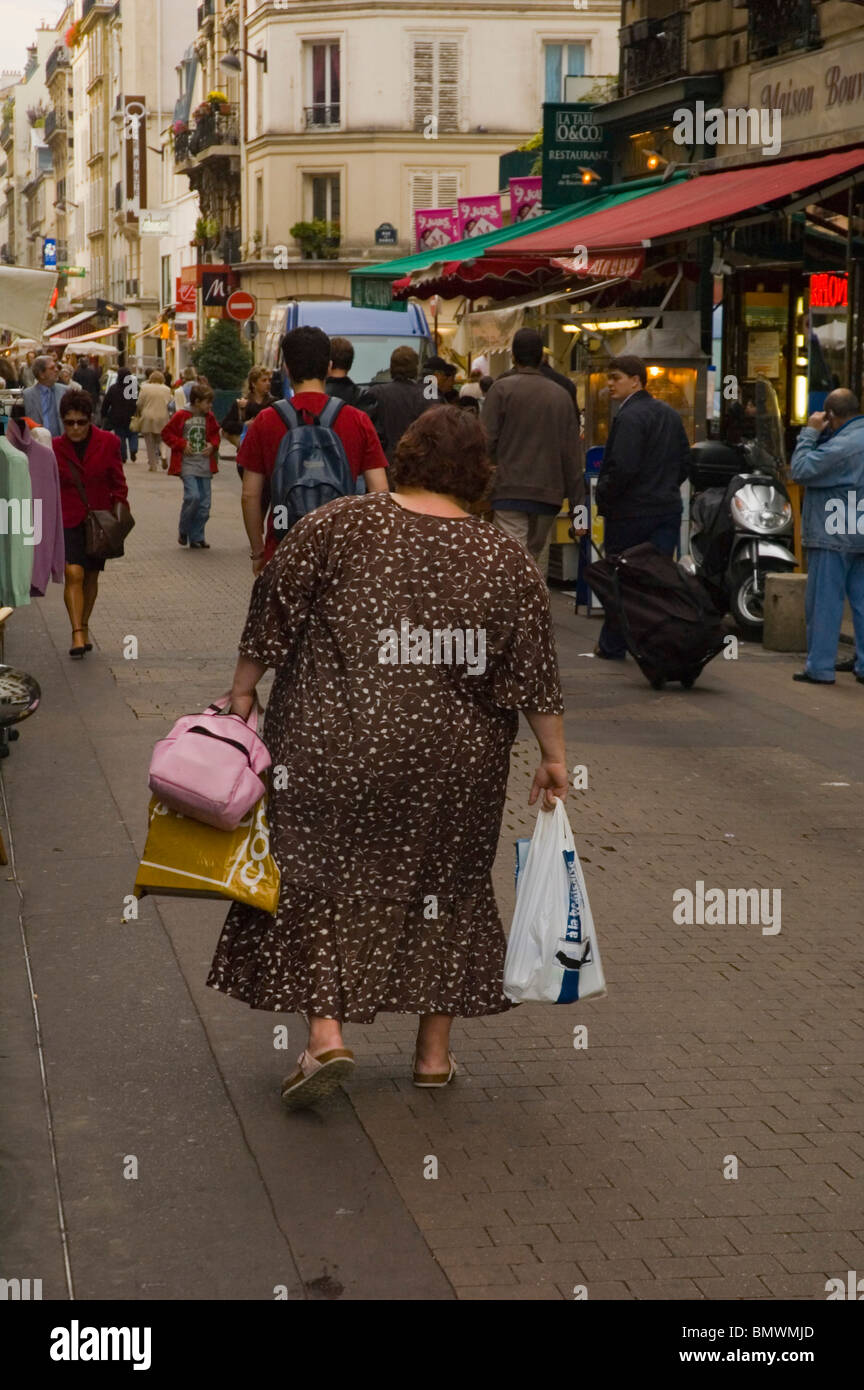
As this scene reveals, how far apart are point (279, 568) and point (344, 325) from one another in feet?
74.3

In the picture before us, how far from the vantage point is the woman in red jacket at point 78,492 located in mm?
12617

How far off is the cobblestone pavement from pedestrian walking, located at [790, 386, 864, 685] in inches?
133

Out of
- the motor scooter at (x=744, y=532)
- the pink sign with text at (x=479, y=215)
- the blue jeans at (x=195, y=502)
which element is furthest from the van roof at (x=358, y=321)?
the motor scooter at (x=744, y=532)

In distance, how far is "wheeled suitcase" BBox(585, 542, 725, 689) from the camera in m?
11.5

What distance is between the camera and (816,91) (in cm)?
1686

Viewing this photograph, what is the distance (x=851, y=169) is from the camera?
13875 mm

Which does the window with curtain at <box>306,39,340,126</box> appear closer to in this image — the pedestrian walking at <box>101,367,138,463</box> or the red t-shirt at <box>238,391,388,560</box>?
the pedestrian walking at <box>101,367,138,463</box>

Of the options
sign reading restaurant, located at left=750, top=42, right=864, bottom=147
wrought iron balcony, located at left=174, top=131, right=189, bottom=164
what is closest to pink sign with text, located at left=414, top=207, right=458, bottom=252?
sign reading restaurant, located at left=750, top=42, right=864, bottom=147

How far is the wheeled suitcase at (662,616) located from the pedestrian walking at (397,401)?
3290 millimetres

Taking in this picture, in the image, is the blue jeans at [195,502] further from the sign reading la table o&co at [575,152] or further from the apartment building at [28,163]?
the apartment building at [28,163]

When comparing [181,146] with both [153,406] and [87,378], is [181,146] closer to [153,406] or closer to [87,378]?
[87,378]

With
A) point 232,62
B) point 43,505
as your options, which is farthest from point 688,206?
point 232,62

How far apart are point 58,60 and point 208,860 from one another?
111m
